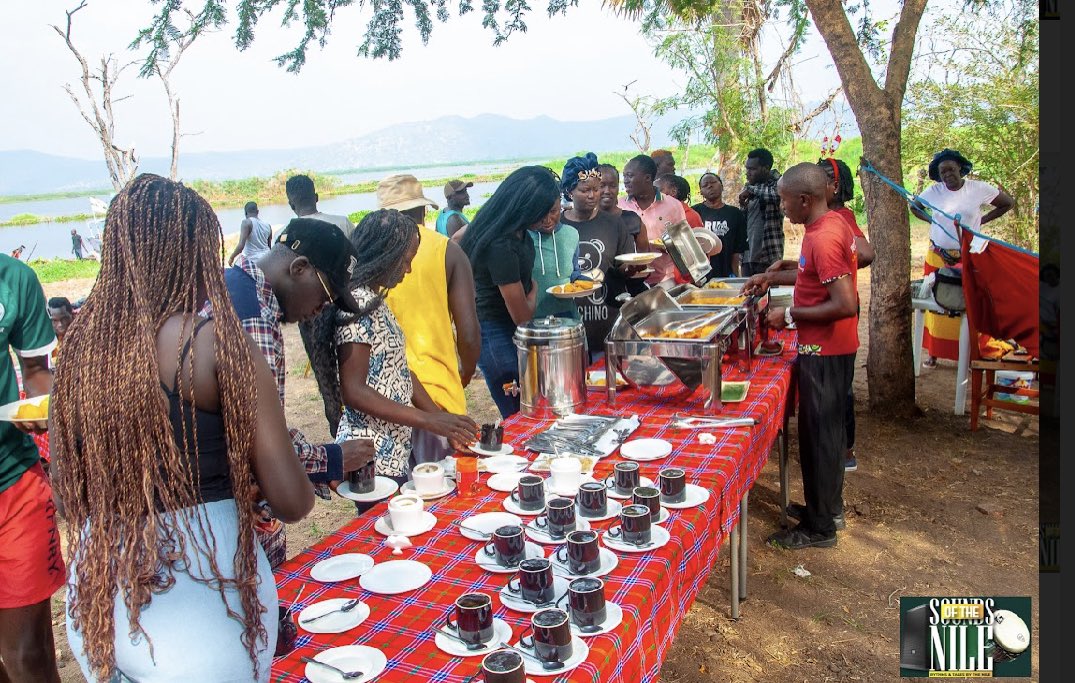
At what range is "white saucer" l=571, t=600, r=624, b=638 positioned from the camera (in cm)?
147

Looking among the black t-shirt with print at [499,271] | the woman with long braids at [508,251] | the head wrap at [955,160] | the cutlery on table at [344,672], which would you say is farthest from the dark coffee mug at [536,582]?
the head wrap at [955,160]

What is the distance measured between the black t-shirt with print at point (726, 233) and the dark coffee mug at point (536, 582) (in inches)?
193

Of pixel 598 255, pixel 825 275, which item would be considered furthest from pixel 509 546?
pixel 598 255

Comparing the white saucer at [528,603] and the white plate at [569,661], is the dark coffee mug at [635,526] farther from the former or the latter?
the white plate at [569,661]

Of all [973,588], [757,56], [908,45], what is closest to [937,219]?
[908,45]

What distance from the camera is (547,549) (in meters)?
1.85

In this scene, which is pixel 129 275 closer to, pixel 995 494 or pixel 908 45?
pixel 995 494

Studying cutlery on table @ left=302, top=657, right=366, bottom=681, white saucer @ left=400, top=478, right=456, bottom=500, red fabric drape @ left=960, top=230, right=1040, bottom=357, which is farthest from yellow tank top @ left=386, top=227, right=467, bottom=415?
red fabric drape @ left=960, top=230, right=1040, bottom=357

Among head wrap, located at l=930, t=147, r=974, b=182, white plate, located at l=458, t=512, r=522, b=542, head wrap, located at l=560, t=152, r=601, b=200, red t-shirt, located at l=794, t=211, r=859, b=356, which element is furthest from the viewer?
head wrap, located at l=930, t=147, r=974, b=182

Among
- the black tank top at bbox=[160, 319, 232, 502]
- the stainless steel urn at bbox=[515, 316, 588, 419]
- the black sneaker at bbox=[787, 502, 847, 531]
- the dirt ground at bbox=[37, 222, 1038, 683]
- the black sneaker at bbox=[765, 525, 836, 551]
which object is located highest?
the black tank top at bbox=[160, 319, 232, 502]

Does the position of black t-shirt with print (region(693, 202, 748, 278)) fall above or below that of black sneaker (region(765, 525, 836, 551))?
above

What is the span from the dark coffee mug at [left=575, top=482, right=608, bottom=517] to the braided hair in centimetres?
98

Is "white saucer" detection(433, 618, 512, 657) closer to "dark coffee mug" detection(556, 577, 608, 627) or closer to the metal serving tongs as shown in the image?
"dark coffee mug" detection(556, 577, 608, 627)

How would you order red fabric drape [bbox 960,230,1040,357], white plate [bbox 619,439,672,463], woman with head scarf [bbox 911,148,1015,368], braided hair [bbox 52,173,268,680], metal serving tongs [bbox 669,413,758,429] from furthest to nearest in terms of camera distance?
woman with head scarf [bbox 911,148,1015,368]
red fabric drape [bbox 960,230,1040,357]
metal serving tongs [bbox 669,413,758,429]
white plate [bbox 619,439,672,463]
braided hair [bbox 52,173,268,680]
